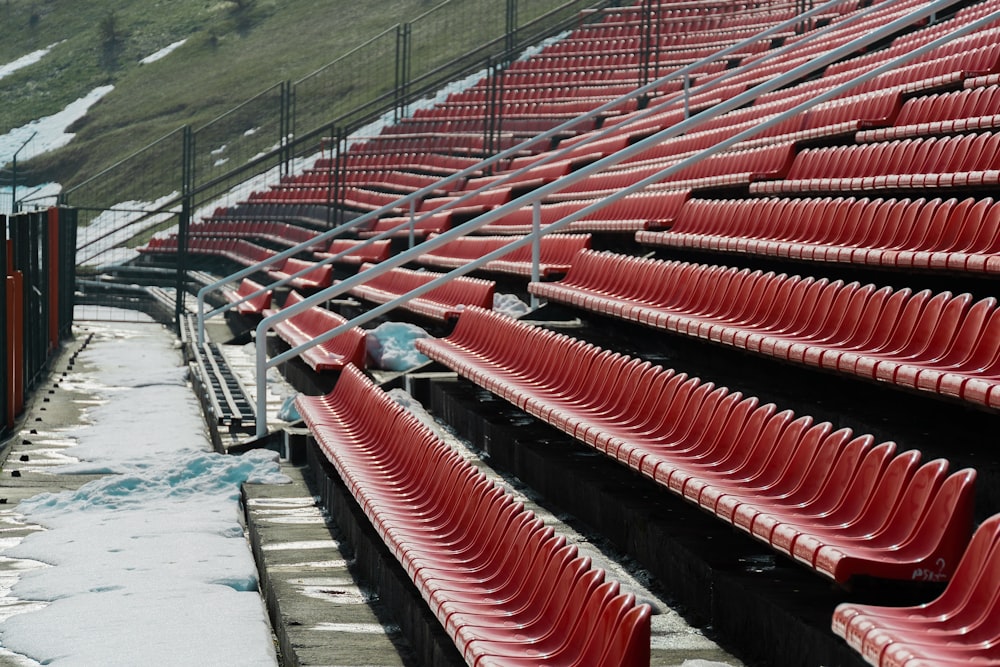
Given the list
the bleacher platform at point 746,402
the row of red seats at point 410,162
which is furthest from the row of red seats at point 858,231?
the row of red seats at point 410,162

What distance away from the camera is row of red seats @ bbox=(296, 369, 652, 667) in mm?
2716

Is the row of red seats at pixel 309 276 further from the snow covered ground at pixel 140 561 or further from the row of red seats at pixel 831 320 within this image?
the row of red seats at pixel 831 320

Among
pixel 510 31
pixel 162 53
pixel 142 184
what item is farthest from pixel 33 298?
pixel 162 53

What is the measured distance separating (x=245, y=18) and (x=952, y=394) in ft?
138

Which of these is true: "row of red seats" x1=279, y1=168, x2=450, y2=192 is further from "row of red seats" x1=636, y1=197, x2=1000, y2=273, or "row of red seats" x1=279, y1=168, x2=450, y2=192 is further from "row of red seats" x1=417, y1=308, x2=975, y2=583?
"row of red seats" x1=417, y1=308, x2=975, y2=583

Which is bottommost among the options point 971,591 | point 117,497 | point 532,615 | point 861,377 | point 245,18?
point 117,497

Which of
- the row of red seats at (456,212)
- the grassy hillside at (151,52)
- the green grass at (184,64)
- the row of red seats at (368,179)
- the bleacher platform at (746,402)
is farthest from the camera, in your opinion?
the grassy hillside at (151,52)

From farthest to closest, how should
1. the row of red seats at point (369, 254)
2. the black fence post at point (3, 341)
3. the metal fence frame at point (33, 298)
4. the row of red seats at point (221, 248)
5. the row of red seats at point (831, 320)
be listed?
1. the row of red seats at point (221, 248)
2. the row of red seats at point (369, 254)
3. the metal fence frame at point (33, 298)
4. the black fence post at point (3, 341)
5. the row of red seats at point (831, 320)

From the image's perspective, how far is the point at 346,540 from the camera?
5156mm

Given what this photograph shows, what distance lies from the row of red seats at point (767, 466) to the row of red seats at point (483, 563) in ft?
1.53

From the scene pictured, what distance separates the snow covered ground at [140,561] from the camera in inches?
165

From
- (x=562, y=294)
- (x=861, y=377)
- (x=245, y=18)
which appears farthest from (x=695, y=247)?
(x=245, y=18)

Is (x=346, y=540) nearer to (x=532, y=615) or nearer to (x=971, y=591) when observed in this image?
(x=532, y=615)

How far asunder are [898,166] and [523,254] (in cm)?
336
